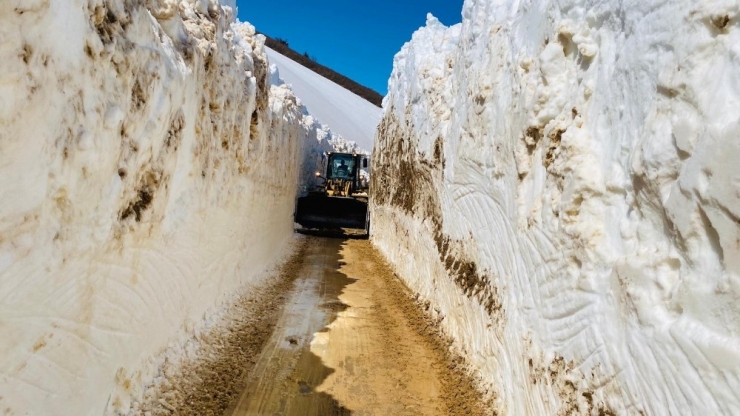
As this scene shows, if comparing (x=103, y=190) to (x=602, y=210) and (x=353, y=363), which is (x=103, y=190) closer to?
(x=602, y=210)

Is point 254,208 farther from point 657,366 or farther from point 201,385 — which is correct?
point 657,366

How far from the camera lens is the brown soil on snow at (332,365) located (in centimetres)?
434

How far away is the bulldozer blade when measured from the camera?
56.1ft

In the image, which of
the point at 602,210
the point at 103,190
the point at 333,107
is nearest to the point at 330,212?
the point at 103,190

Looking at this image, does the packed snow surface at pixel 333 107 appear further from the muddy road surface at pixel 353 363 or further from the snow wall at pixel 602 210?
the snow wall at pixel 602 210

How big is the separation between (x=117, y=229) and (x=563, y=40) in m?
3.48

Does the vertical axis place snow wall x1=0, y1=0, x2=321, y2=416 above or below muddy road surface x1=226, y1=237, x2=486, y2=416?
above

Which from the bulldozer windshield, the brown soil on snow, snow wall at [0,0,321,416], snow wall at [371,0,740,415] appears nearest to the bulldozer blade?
the bulldozer windshield

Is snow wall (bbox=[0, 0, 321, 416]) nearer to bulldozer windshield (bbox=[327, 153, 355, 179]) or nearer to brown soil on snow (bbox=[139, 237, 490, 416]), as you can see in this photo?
brown soil on snow (bbox=[139, 237, 490, 416])

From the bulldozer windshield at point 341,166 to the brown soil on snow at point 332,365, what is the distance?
13.9m

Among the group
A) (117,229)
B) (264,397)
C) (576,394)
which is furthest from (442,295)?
(117,229)

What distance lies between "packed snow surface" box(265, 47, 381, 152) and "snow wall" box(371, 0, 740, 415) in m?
40.4

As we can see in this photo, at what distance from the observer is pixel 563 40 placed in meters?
3.73

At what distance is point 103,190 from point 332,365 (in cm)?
304
